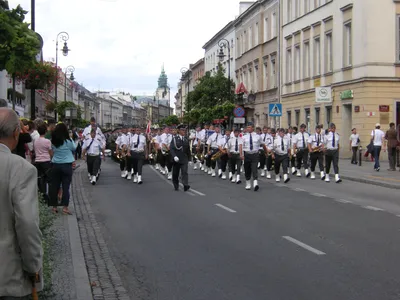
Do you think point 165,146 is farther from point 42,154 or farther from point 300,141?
point 42,154

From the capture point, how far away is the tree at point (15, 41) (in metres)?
7.39

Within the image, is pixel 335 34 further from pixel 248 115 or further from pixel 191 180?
pixel 248 115

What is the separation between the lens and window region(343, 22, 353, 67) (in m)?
35.4

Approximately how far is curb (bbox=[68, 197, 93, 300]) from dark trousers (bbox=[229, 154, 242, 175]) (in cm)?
1180

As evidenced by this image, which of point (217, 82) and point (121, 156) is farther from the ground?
point (217, 82)

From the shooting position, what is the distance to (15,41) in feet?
24.7

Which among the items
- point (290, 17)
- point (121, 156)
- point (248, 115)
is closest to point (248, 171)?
point (121, 156)

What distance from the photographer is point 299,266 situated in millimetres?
8008

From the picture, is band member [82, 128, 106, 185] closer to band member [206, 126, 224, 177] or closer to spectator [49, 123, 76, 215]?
band member [206, 126, 224, 177]

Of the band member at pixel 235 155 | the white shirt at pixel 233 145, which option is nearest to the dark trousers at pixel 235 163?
the band member at pixel 235 155

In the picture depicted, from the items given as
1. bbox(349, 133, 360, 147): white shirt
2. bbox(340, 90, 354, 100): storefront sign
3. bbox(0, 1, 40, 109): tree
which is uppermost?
bbox(340, 90, 354, 100): storefront sign

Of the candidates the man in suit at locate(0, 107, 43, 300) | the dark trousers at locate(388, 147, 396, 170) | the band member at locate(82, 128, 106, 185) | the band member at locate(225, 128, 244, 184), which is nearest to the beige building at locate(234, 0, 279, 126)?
the dark trousers at locate(388, 147, 396, 170)

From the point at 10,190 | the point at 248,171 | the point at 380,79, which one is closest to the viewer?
the point at 10,190

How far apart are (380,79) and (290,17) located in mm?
15478
